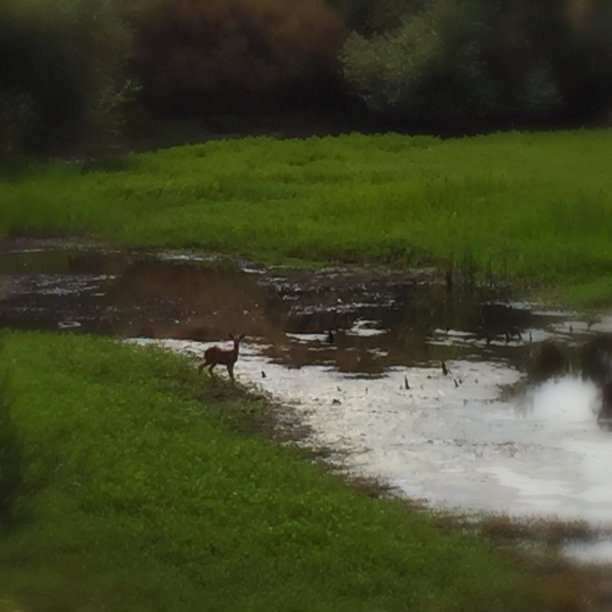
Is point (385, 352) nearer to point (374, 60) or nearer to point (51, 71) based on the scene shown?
point (51, 71)

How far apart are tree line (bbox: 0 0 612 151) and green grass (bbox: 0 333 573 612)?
19025 millimetres

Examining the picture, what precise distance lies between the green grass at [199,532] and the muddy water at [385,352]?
0.91 metres

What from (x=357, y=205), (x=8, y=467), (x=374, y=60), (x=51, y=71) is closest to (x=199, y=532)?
(x=8, y=467)

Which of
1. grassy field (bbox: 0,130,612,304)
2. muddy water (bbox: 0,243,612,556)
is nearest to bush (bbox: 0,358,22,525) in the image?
muddy water (bbox: 0,243,612,556)

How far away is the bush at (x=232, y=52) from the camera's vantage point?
32.2 meters

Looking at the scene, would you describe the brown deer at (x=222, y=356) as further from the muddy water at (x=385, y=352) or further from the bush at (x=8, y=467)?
the bush at (x=8, y=467)

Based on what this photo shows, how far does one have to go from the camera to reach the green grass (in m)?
7.12

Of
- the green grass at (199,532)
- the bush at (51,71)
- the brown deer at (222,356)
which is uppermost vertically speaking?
the bush at (51,71)

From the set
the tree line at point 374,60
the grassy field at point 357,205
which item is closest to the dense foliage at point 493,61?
the tree line at point 374,60

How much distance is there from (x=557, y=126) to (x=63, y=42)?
11.6m

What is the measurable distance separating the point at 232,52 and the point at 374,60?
330 cm

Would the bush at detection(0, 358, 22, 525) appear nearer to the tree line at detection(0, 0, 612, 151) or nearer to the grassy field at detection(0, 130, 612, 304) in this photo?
the grassy field at detection(0, 130, 612, 304)

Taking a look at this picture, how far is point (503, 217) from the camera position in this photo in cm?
1823

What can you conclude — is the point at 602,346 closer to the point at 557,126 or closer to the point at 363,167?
the point at 363,167
